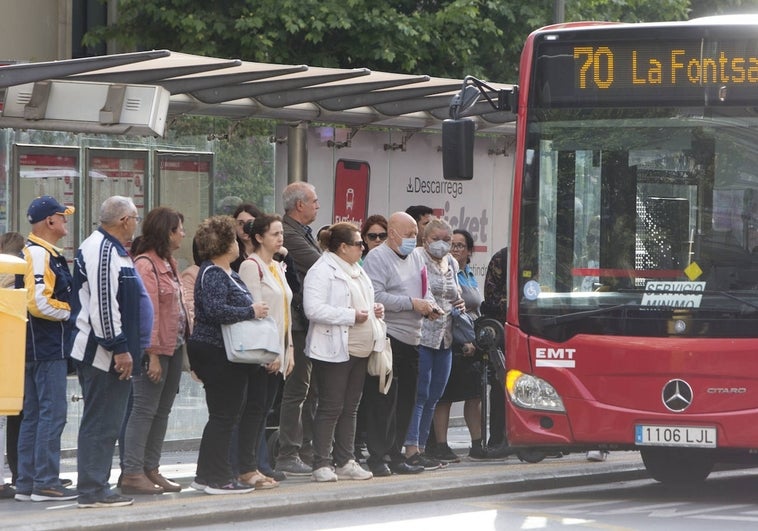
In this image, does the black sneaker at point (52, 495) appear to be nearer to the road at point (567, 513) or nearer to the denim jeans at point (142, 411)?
the denim jeans at point (142, 411)

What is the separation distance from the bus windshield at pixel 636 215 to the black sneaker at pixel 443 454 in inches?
99.3

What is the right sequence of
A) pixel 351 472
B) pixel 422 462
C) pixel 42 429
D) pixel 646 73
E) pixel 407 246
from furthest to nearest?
pixel 422 462 < pixel 407 246 < pixel 351 472 < pixel 646 73 < pixel 42 429

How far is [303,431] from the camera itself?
11828mm

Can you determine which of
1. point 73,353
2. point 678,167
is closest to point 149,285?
point 73,353

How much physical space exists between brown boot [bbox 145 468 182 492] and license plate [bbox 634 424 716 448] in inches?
113

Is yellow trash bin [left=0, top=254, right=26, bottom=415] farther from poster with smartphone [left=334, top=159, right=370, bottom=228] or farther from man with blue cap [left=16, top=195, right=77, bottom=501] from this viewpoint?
poster with smartphone [left=334, top=159, right=370, bottom=228]

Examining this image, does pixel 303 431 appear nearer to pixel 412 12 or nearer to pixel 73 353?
pixel 73 353

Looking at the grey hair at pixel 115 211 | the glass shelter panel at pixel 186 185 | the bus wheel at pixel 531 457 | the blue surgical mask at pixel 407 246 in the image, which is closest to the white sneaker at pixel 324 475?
the bus wheel at pixel 531 457

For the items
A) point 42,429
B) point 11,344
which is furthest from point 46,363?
point 11,344

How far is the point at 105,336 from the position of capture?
9.30 metres

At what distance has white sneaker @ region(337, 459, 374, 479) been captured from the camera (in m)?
11.2

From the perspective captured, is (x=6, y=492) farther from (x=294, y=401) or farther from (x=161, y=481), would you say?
(x=294, y=401)

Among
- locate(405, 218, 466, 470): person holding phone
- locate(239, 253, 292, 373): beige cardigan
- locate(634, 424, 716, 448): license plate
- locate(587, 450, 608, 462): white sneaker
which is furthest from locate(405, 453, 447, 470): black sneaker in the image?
locate(634, 424, 716, 448): license plate

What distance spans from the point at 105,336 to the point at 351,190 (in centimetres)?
574
